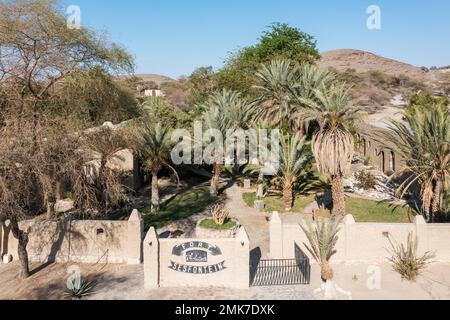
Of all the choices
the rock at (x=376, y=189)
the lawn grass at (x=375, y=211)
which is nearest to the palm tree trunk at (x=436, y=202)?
the lawn grass at (x=375, y=211)

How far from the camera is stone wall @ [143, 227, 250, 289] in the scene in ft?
50.3

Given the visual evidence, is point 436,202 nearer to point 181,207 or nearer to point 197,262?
point 197,262

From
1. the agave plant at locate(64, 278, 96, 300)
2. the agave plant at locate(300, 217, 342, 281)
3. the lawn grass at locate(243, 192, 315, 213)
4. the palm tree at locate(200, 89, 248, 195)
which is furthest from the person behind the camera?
the palm tree at locate(200, 89, 248, 195)

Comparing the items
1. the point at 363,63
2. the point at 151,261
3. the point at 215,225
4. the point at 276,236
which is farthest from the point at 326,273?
the point at 363,63

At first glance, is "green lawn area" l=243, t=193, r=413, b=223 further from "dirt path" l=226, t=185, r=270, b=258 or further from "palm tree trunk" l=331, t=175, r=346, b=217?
"palm tree trunk" l=331, t=175, r=346, b=217

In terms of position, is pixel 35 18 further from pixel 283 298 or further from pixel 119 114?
pixel 283 298

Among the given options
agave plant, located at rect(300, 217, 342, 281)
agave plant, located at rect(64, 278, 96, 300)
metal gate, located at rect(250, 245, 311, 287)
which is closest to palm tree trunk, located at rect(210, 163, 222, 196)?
metal gate, located at rect(250, 245, 311, 287)

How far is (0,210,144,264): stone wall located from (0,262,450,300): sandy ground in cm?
71

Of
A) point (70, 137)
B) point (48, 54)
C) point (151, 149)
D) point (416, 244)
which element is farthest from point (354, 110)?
point (48, 54)

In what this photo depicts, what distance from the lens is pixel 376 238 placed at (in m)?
17.7

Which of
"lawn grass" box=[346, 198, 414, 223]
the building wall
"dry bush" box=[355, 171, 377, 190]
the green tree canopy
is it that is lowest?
"lawn grass" box=[346, 198, 414, 223]
